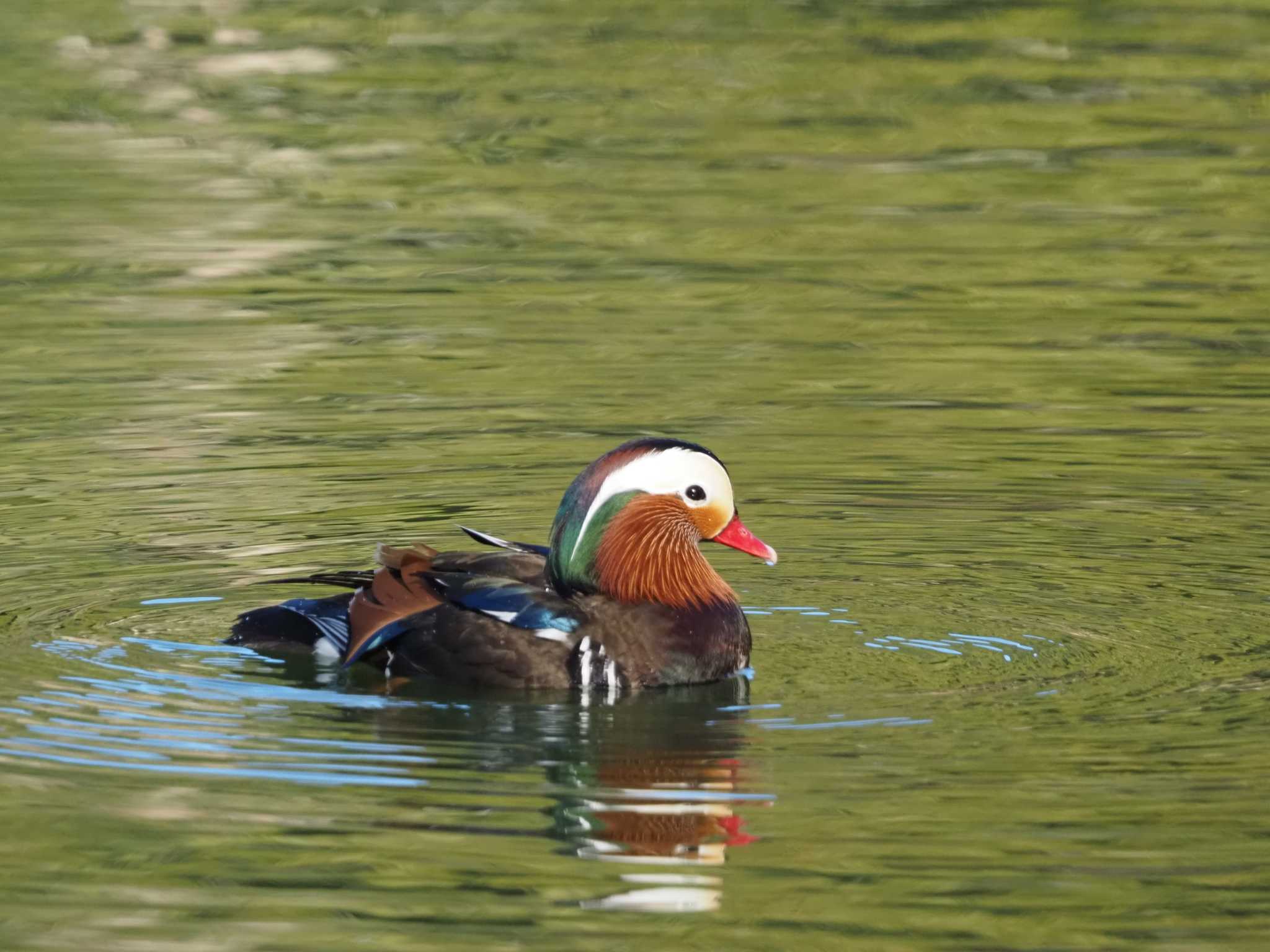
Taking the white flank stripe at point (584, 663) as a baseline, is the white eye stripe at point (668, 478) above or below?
above

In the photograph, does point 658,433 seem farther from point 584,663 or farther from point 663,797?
point 663,797

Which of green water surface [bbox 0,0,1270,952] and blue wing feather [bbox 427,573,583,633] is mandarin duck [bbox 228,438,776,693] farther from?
green water surface [bbox 0,0,1270,952]

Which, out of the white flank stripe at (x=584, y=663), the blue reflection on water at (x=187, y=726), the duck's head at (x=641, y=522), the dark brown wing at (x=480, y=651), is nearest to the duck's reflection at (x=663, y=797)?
the white flank stripe at (x=584, y=663)

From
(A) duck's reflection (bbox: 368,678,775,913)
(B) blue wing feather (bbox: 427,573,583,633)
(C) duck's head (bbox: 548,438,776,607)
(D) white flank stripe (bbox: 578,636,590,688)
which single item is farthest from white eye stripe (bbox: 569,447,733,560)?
(A) duck's reflection (bbox: 368,678,775,913)

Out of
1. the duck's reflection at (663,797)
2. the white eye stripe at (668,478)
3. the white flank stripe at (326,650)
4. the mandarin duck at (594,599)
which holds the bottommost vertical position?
the duck's reflection at (663,797)

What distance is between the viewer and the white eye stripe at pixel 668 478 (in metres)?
9.84

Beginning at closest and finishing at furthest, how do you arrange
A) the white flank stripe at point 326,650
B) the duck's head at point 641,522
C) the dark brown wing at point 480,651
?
1. the dark brown wing at point 480,651
2. the duck's head at point 641,522
3. the white flank stripe at point 326,650

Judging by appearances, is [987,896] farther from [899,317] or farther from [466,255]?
[466,255]

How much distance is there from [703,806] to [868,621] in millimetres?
2355

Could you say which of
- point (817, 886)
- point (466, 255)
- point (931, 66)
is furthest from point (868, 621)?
point (931, 66)

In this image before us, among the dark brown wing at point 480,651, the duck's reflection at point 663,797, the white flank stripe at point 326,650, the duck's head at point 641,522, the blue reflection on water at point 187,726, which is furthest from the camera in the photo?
the white flank stripe at point 326,650

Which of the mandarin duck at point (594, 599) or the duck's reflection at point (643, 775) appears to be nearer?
the duck's reflection at point (643, 775)

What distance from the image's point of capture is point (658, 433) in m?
14.0

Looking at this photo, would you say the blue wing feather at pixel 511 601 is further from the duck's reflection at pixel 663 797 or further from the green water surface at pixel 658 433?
the duck's reflection at pixel 663 797
